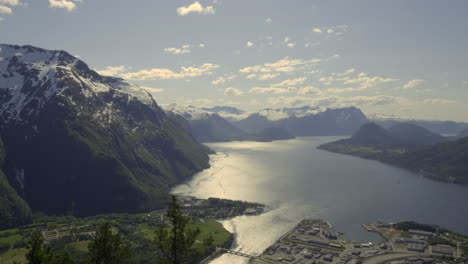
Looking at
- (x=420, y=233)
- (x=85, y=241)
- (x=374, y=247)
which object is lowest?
(x=374, y=247)

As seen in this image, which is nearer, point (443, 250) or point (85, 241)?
point (443, 250)

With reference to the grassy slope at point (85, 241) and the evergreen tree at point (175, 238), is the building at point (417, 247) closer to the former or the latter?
the grassy slope at point (85, 241)

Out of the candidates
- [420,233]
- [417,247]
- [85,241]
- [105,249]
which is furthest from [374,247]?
[85,241]

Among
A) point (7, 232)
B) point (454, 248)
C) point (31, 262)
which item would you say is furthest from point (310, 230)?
point (7, 232)

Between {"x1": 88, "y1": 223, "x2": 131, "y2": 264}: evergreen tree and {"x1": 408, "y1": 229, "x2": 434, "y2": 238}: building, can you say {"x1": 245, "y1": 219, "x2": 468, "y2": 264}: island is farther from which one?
{"x1": 88, "y1": 223, "x2": 131, "y2": 264}: evergreen tree

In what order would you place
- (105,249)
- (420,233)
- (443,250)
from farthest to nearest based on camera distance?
(420,233) → (443,250) → (105,249)

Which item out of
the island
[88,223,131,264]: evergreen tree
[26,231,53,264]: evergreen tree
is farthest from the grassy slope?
[26,231,53,264]: evergreen tree

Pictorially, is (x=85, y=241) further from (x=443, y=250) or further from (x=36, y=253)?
(x=443, y=250)
